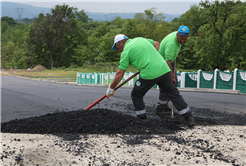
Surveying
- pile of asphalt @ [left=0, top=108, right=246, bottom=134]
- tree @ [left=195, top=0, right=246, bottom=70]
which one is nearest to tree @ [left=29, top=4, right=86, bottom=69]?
tree @ [left=195, top=0, right=246, bottom=70]

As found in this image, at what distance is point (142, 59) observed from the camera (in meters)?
4.04

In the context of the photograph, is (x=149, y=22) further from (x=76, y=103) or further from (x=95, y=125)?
(x=95, y=125)

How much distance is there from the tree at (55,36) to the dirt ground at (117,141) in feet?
182

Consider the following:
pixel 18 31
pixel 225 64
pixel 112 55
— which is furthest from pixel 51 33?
pixel 18 31

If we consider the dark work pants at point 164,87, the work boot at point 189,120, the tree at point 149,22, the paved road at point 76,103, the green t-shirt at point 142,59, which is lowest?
the paved road at point 76,103

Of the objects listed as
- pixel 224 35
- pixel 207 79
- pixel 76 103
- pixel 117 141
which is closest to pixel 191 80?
pixel 207 79

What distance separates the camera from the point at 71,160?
285 centimetres

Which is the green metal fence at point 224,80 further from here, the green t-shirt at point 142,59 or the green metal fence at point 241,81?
the green t-shirt at point 142,59

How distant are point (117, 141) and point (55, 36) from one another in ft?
192

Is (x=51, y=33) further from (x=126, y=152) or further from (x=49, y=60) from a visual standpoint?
(x=126, y=152)

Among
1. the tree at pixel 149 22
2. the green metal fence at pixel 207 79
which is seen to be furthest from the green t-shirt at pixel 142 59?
the tree at pixel 149 22

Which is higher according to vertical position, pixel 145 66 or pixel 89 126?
pixel 145 66

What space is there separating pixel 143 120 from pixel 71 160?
6.32 ft

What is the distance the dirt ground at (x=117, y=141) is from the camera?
2854 millimetres
